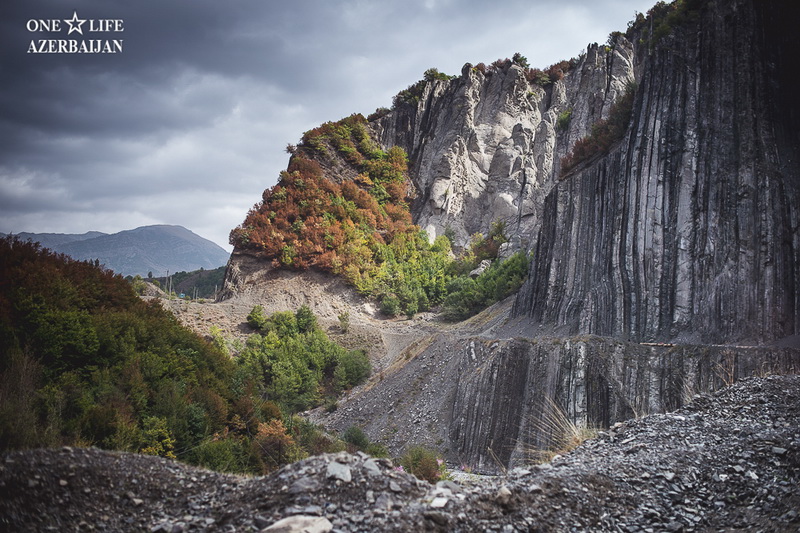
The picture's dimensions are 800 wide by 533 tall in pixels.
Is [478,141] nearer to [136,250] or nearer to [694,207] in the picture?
[694,207]

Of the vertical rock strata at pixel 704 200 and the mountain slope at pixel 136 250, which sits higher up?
the mountain slope at pixel 136 250

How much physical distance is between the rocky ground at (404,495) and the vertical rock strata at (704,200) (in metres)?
11.9

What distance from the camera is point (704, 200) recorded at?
58.8ft

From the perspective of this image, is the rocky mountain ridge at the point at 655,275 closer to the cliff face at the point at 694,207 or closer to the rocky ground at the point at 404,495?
the cliff face at the point at 694,207

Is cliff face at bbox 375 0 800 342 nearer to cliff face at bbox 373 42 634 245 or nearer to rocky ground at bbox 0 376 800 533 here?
rocky ground at bbox 0 376 800 533

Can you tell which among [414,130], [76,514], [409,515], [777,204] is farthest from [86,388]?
[414,130]

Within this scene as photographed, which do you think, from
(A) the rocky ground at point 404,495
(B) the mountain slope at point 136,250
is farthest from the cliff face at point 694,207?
(B) the mountain slope at point 136,250

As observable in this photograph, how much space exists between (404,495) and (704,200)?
59.1ft

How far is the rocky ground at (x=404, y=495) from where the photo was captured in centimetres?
417

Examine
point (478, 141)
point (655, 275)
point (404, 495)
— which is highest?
point (478, 141)

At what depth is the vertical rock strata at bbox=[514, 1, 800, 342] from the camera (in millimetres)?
Result: 15867

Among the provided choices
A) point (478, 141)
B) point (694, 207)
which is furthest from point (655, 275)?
point (478, 141)

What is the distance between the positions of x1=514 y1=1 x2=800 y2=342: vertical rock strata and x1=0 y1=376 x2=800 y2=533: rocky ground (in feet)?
39.2

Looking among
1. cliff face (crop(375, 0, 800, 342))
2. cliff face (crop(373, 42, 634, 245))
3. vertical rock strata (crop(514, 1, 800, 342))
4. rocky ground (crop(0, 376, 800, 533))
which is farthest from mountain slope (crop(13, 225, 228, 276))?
rocky ground (crop(0, 376, 800, 533))
